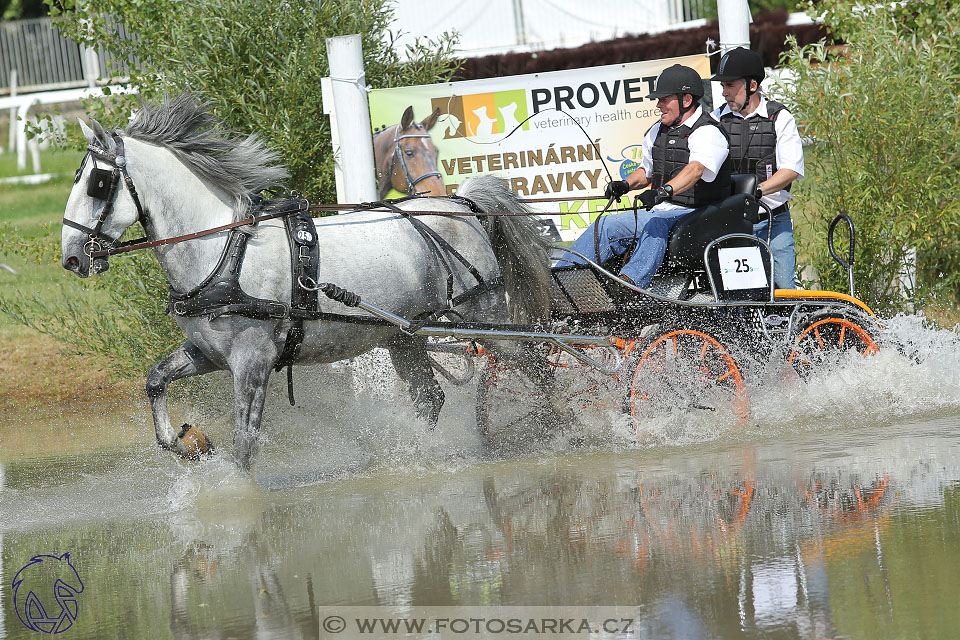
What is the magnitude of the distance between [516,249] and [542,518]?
2163 millimetres

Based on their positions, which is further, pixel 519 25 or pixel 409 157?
pixel 519 25

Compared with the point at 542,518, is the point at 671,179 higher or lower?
higher

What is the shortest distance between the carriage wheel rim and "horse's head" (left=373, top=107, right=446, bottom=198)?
2.89m

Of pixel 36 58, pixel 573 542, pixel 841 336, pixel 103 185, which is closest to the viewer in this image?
pixel 573 542

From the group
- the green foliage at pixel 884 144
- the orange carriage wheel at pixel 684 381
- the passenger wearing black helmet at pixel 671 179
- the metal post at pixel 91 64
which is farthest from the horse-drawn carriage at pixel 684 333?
the metal post at pixel 91 64

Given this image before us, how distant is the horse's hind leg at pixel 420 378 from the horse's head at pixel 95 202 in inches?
70.0

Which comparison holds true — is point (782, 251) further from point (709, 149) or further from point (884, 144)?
point (884, 144)

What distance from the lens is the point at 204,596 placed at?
4270 mm

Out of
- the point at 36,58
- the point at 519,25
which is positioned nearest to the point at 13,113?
the point at 36,58

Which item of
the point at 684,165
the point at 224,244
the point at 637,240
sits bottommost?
the point at 637,240

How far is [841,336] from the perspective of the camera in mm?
6648

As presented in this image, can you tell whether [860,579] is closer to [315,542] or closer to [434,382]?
[315,542]

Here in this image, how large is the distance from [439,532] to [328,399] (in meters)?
2.99

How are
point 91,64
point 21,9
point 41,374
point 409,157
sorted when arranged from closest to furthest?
point 409,157 → point 41,374 → point 91,64 → point 21,9
